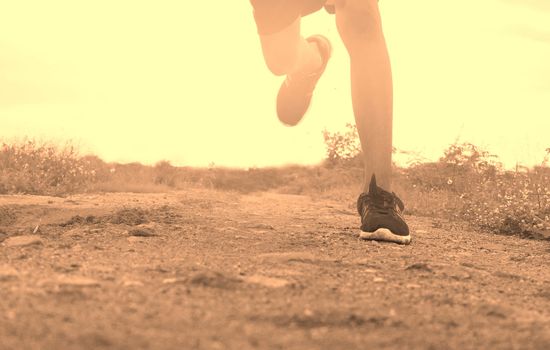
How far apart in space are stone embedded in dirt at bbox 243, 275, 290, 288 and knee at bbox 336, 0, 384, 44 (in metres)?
1.63

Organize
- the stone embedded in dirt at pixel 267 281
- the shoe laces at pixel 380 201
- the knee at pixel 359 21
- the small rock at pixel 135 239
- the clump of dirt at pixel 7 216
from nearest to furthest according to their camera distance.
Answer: the stone embedded in dirt at pixel 267 281 → the small rock at pixel 135 239 → the shoe laces at pixel 380 201 → the knee at pixel 359 21 → the clump of dirt at pixel 7 216

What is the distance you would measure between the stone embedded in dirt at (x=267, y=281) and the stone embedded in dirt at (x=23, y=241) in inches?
40.3

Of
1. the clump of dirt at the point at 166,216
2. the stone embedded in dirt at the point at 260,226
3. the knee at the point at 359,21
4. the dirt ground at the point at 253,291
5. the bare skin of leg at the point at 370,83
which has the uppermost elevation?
the knee at the point at 359,21

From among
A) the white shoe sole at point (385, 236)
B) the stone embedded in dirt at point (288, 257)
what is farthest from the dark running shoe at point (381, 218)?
the stone embedded in dirt at point (288, 257)

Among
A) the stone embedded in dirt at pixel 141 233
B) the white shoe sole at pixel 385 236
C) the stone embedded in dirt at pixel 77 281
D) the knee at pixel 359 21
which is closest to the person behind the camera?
the stone embedded in dirt at pixel 77 281

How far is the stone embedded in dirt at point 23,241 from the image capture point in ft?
7.85

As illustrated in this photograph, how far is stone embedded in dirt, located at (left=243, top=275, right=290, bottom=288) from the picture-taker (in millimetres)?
1680

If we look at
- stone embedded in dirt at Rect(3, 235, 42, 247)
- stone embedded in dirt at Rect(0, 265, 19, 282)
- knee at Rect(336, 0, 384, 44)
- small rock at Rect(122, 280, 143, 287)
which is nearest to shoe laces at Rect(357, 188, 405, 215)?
knee at Rect(336, 0, 384, 44)

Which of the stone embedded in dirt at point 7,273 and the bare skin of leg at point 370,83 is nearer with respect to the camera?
the stone embedded in dirt at point 7,273

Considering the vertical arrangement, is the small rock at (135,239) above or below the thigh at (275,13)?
below

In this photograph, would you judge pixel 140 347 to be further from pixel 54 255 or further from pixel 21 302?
pixel 54 255

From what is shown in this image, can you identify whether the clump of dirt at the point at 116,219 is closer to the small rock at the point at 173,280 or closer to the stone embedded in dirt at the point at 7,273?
the stone embedded in dirt at the point at 7,273

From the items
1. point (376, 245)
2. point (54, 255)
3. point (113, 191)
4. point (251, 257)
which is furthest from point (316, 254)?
point (113, 191)

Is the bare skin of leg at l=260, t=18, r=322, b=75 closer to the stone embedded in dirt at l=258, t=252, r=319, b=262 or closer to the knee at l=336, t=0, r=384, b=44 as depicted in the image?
the knee at l=336, t=0, r=384, b=44
